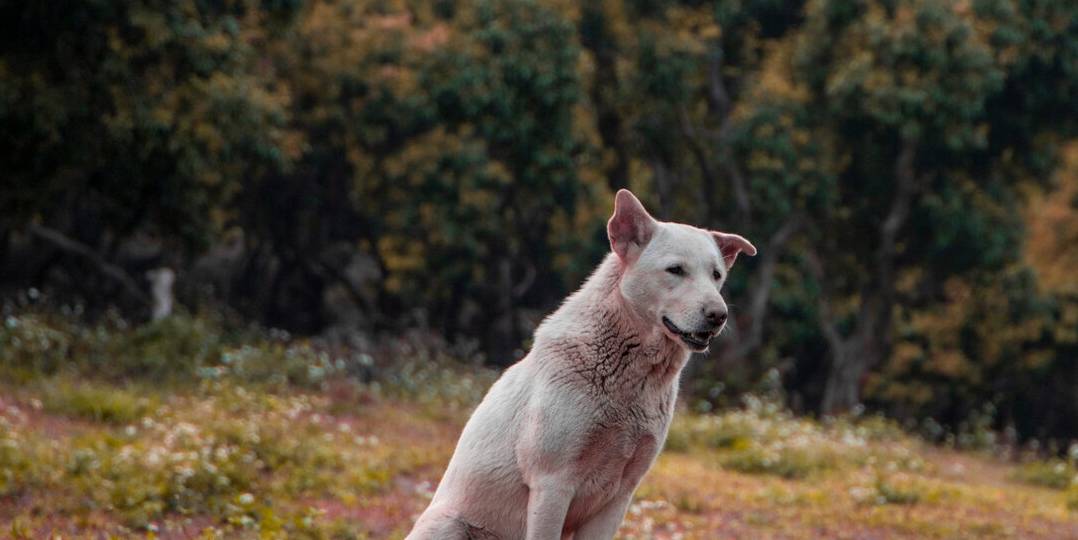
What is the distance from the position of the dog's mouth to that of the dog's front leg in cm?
72

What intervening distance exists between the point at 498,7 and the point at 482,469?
17.2 m

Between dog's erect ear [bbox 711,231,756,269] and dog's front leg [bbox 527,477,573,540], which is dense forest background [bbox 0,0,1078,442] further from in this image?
dog's front leg [bbox 527,477,573,540]

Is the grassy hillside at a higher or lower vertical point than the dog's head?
lower

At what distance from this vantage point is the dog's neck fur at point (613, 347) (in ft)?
16.9

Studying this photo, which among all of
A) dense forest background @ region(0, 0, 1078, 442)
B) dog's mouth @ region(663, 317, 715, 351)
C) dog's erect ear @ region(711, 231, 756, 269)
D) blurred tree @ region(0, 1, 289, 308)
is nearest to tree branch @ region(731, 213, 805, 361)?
dense forest background @ region(0, 0, 1078, 442)

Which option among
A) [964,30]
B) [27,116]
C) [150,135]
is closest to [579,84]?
[964,30]

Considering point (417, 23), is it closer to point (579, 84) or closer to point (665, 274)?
point (579, 84)

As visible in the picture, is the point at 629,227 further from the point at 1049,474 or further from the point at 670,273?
the point at 1049,474

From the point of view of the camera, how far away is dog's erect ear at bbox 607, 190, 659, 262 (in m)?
5.12

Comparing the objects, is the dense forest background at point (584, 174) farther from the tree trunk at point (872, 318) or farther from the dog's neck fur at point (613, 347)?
the dog's neck fur at point (613, 347)

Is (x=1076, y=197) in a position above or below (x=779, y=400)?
above

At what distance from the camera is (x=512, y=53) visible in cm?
2133

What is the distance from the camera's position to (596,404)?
16.6ft

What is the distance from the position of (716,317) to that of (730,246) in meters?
0.68
